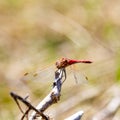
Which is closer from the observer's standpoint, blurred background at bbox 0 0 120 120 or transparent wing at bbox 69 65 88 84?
transparent wing at bbox 69 65 88 84

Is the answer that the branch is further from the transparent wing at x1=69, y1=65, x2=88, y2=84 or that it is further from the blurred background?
the blurred background

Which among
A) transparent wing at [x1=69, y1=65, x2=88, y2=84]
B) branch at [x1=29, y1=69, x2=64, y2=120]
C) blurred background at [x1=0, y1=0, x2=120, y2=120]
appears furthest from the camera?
blurred background at [x1=0, y1=0, x2=120, y2=120]

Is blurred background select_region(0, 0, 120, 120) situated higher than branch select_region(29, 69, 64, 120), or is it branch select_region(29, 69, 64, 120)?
blurred background select_region(0, 0, 120, 120)

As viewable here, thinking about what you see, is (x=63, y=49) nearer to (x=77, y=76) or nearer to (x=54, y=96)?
(x=77, y=76)

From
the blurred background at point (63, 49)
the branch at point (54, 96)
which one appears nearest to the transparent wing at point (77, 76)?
the branch at point (54, 96)

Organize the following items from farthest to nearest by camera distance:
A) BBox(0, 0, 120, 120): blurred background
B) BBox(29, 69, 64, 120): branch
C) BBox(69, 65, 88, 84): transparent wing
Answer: BBox(0, 0, 120, 120): blurred background < BBox(69, 65, 88, 84): transparent wing < BBox(29, 69, 64, 120): branch

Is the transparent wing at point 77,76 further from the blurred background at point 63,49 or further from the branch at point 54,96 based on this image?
the blurred background at point 63,49

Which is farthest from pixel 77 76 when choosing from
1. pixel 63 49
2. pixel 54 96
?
pixel 63 49

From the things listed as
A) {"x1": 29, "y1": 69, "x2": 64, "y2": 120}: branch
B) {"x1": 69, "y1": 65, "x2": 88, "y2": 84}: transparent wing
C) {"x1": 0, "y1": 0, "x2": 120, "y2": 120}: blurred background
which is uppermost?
{"x1": 0, "y1": 0, "x2": 120, "y2": 120}: blurred background

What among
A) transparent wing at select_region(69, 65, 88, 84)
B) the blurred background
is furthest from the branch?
the blurred background
